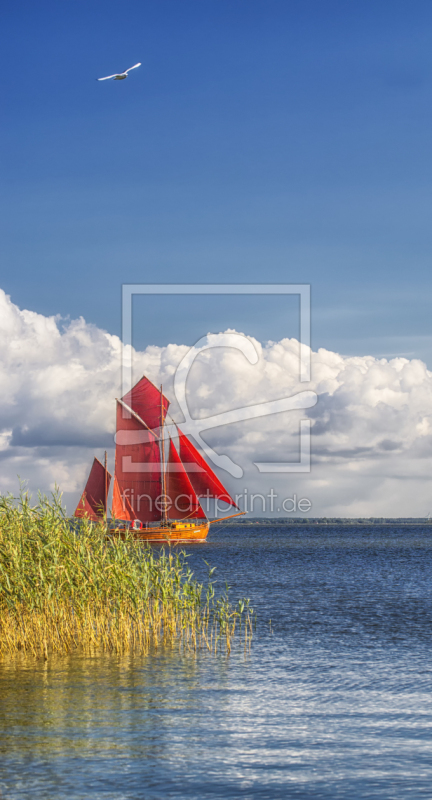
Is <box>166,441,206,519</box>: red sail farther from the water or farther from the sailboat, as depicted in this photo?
the water

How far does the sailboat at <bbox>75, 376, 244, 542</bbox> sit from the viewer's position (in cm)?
6181

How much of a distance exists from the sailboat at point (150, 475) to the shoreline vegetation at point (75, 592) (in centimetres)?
4284

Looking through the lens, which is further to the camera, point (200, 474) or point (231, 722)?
point (200, 474)

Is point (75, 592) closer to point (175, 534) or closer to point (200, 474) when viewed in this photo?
point (200, 474)

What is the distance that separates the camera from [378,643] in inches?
769

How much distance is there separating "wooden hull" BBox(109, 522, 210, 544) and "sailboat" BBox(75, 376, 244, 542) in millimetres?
88

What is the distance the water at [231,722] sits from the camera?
9562mm

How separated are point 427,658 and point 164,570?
6.55m

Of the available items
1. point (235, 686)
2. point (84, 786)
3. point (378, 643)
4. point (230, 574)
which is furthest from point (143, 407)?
point (84, 786)

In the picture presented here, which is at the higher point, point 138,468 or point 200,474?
point 138,468

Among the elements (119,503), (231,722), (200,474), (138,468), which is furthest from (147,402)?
(231,722)

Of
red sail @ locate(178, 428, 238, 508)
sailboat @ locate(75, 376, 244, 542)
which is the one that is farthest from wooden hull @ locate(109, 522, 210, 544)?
red sail @ locate(178, 428, 238, 508)

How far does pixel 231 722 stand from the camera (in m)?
12.1

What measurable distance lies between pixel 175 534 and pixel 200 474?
8039 mm
